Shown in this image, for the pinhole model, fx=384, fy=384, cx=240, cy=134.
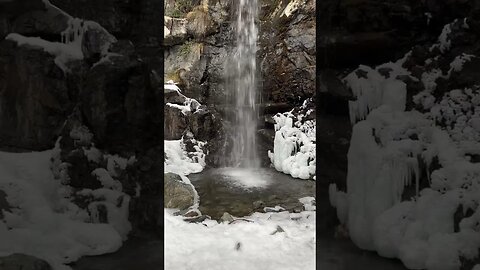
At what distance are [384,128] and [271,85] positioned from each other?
30.5 feet

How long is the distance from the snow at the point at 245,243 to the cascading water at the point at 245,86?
5.12m

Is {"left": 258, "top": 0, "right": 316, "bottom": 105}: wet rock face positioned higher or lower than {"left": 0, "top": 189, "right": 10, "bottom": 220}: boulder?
higher

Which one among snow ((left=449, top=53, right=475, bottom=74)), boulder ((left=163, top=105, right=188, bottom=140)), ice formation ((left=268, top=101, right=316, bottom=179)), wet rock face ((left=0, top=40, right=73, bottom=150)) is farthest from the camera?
boulder ((left=163, top=105, right=188, bottom=140))

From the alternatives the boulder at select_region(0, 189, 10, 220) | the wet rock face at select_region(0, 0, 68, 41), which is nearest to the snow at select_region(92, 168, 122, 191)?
the boulder at select_region(0, 189, 10, 220)

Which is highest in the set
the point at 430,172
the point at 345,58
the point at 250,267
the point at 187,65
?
the point at 187,65

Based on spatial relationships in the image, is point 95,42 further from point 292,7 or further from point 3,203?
point 292,7

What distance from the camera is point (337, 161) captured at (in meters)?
3.33

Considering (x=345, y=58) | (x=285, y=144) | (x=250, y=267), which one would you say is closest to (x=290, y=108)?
(x=285, y=144)

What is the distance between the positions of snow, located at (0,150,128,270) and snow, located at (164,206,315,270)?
7.63ft

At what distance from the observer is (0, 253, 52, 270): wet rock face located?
109 inches

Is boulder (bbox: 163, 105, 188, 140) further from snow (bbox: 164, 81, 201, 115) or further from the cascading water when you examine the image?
the cascading water

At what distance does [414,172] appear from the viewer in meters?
2.99

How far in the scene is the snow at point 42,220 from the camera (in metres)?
2.90

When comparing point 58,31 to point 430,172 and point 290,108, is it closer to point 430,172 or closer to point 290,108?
point 430,172
